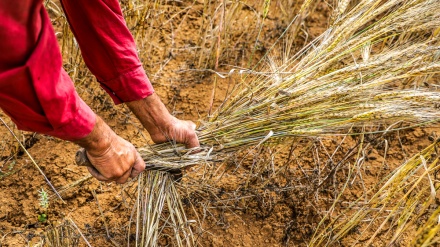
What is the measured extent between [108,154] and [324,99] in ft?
2.33

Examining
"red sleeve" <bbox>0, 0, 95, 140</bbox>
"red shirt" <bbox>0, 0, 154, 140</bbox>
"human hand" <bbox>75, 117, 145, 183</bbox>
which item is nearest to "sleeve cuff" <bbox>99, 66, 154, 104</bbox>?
"red shirt" <bbox>0, 0, 154, 140</bbox>

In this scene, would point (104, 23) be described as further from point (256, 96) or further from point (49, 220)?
point (49, 220)

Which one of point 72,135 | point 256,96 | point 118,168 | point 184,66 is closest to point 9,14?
point 72,135

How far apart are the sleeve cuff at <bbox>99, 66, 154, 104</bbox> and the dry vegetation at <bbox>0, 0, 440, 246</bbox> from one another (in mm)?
181

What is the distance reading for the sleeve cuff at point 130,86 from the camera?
162 centimetres

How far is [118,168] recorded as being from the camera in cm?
153

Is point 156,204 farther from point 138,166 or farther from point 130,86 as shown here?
point 130,86

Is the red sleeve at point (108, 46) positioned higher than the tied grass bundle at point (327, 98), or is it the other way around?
the red sleeve at point (108, 46)

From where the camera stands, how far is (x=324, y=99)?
1.73 m

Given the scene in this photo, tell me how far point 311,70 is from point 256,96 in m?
0.21

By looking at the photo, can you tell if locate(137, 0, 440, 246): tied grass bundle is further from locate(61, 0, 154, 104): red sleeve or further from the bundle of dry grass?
locate(61, 0, 154, 104): red sleeve

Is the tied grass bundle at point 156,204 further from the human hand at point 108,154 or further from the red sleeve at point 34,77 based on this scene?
the red sleeve at point 34,77

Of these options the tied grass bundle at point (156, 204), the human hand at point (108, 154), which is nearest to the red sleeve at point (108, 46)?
the human hand at point (108, 154)

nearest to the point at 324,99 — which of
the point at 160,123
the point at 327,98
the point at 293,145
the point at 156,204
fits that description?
the point at 327,98
